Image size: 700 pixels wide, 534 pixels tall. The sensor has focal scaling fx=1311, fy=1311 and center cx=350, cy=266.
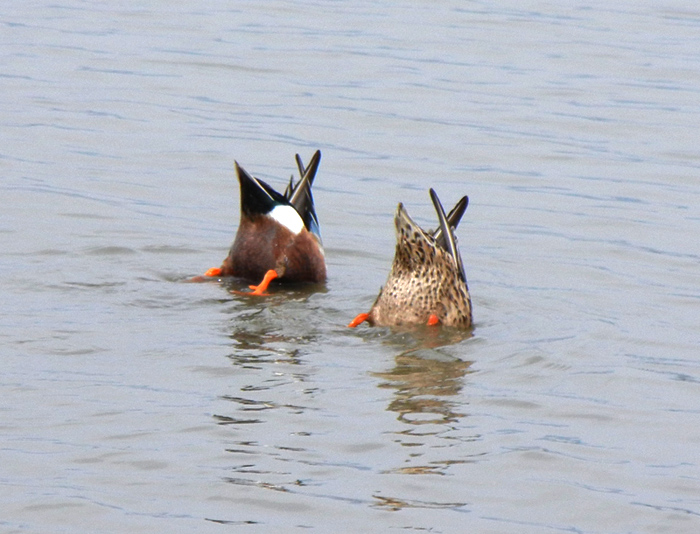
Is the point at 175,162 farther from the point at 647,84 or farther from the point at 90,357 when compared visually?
the point at 647,84

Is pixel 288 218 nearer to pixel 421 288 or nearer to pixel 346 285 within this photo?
pixel 346 285

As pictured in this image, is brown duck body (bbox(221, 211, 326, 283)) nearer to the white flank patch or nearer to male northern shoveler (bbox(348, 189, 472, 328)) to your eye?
the white flank patch

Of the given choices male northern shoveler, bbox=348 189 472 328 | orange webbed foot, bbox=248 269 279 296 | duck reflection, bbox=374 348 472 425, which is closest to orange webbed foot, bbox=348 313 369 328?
male northern shoveler, bbox=348 189 472 328

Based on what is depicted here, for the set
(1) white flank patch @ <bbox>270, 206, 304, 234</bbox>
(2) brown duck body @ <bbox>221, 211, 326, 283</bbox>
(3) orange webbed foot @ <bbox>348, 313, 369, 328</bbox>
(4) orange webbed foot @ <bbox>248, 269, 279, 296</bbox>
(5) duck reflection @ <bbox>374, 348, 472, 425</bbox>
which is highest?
(1) white flank patch @ <bbox>270, 206, 304, 234</bbox>

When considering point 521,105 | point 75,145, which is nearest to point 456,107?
point 521,105

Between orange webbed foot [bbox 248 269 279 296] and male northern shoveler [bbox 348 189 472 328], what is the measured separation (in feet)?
3.35

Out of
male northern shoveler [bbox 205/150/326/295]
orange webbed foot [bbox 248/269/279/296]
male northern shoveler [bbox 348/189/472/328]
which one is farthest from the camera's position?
male northern shoveler [bbox 205/150/326/295]

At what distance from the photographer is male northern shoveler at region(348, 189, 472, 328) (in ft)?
24.9

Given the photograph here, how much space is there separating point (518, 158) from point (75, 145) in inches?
169

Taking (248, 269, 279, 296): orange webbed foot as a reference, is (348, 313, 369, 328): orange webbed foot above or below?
below

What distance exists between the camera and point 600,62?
1738 centimetres

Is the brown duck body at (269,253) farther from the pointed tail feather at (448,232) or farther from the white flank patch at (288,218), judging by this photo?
the pointed tail feather at (448,232)

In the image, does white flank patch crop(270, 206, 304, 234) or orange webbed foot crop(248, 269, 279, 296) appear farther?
white flank patch crop(270, 206, 304, 234)

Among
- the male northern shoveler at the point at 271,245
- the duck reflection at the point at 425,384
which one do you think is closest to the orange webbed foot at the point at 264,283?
the male northern shoveler at the point at 271,245
